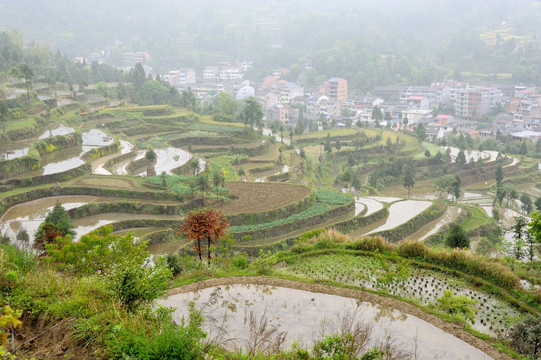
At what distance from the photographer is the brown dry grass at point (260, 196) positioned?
17094 millimetres

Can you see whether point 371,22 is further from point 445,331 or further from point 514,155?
point 445,331

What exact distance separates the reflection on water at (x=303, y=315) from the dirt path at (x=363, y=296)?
97 millimetres

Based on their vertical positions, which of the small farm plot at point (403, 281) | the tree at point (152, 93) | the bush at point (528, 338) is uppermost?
the tree at point (152, 93)

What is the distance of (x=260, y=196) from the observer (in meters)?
18.3

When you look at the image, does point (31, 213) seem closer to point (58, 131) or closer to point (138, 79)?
point (58, 131)

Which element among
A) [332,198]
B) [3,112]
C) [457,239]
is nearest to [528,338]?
[457,239]

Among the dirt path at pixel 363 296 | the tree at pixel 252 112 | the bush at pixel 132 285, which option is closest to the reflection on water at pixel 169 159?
the tree at pixel 252 112

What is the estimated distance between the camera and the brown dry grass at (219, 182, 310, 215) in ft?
56.1

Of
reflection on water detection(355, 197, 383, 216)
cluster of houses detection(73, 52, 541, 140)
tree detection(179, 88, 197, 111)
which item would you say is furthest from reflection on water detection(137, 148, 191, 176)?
cluster of houses detection(73, 52, 541, 140)

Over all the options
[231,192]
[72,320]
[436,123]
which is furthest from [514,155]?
[72,320]

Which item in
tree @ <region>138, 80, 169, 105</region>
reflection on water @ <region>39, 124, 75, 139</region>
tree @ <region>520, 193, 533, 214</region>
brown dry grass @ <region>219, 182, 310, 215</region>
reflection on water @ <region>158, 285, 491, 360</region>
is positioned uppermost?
tree @ <region>138, 80, 169, 105</region>

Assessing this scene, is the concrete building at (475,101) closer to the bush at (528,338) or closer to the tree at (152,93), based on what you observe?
the tree at (152,93)

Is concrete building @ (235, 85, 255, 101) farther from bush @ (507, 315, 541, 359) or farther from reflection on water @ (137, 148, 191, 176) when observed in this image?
bush @ (507, 315, 541, 359)

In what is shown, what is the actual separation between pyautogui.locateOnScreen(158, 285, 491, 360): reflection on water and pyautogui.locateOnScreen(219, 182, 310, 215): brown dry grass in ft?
28.1
